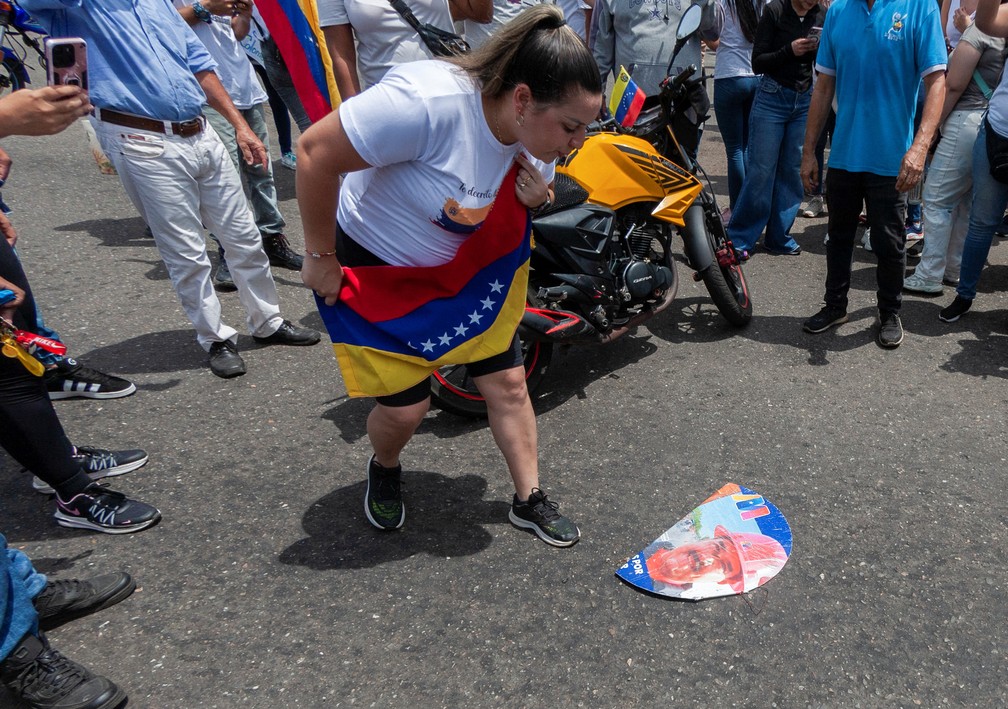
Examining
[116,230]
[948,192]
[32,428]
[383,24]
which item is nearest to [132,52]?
[383,24]

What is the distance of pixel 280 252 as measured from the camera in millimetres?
5176

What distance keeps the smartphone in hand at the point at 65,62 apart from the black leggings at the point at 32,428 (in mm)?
838

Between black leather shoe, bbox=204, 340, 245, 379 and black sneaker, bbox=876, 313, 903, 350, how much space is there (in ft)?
10.8

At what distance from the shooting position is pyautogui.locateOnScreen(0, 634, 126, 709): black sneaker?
1956mm

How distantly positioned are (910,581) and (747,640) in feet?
2.11

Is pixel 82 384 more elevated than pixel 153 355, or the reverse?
pixel 82 384

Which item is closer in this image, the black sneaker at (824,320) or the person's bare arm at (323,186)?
the person's bare arm at (323,186)

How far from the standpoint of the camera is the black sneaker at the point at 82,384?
352 cm

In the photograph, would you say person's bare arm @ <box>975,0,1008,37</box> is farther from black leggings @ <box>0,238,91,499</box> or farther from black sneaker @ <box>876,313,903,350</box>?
black leggings @ <box>0,238,91,499</box>

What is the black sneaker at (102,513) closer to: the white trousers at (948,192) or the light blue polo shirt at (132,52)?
the light blue polo shirt at (132,52)

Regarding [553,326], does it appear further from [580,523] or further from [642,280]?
[580,523]

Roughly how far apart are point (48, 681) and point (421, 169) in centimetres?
163

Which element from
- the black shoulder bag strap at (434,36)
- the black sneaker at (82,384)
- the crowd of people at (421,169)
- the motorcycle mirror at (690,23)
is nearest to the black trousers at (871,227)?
the crowd of people at (421,169)

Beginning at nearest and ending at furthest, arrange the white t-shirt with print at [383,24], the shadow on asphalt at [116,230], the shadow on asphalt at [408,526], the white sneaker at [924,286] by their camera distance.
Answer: the shadow on asphalt at [408,526] < the white t-shirt with print at [383,24] < the white sneaker at [924,286] < the shadow on asphalt at [116,230]
